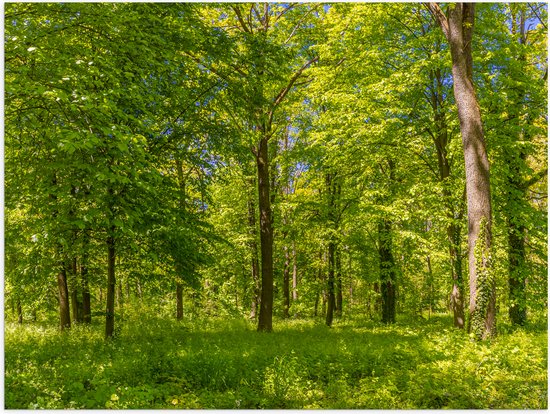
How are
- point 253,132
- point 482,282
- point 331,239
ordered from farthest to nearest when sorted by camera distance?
point 331,239, point 253,132, point 482,282

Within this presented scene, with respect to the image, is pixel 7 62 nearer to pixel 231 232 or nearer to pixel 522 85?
pixel 522 85

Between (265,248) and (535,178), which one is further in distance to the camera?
(265,248)

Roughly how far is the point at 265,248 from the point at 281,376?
773 centimetres

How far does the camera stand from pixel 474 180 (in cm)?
892

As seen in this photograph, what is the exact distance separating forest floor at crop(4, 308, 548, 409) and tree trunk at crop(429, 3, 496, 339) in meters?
0.73

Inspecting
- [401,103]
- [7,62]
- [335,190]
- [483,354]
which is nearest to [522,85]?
[401,103]

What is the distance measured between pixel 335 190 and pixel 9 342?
16083 millimetres

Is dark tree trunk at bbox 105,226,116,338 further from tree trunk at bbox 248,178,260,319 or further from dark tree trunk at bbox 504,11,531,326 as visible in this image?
dark tree trunk at bbox 504,11,531,326

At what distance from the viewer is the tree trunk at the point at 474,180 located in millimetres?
8656

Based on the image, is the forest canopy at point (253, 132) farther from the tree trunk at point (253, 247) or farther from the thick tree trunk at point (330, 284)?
the tree trunk at point (253, 247)

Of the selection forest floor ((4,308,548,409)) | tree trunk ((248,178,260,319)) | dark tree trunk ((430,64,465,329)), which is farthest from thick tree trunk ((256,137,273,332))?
tree trunk ((248,178,260,319))

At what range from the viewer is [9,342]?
945cm

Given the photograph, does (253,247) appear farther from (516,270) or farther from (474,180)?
(474,180)

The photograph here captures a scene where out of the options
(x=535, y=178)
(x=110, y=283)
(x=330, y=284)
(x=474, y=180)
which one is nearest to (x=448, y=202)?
(x=535, y=178)
